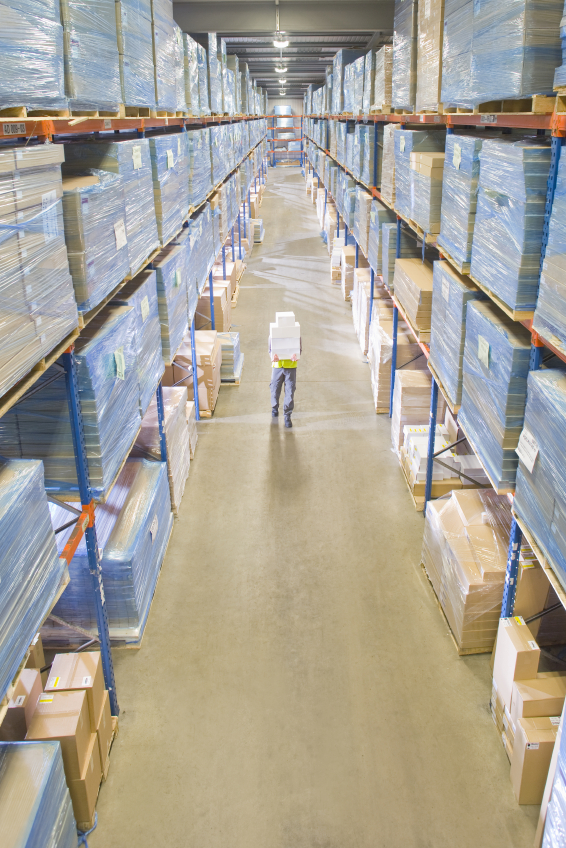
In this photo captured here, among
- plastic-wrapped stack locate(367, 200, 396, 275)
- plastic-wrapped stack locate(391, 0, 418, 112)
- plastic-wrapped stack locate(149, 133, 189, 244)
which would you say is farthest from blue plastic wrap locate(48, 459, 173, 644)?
plastic-wrapped stack locate(367, 200, 396, 275)

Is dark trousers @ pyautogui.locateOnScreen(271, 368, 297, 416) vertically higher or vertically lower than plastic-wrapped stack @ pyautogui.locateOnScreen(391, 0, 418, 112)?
lower

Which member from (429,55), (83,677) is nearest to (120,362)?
(83,677)

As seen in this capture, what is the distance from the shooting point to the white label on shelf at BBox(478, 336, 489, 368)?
13.0ft

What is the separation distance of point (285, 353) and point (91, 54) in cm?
471

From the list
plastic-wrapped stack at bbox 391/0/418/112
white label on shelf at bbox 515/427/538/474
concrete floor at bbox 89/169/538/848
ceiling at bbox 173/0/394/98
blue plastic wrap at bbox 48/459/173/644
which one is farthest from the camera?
ceiling at bbox 173/0/394/98

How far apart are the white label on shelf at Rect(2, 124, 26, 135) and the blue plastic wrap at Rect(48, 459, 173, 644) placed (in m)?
2.55

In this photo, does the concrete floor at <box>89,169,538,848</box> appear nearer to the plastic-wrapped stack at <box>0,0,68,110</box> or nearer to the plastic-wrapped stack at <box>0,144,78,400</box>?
the plastic-wrapped stack at <box>0,144,78,400</box>

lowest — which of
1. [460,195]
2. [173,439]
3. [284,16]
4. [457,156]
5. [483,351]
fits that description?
[173,439]

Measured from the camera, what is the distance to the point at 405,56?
6.20 meters

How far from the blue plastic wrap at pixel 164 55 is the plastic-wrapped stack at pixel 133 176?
0.69m

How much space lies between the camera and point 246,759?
13.1 feet

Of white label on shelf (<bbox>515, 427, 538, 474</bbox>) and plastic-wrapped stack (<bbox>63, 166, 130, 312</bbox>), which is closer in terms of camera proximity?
white label on shelf (<bbox>515, 427, 538, 474</bbox>)

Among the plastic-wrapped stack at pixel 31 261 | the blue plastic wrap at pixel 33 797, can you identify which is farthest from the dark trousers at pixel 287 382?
the blue plastic wrap at pixel 33 797

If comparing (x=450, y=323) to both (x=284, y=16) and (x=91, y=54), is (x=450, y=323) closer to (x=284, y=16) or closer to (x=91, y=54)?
(x=91, y=54)
